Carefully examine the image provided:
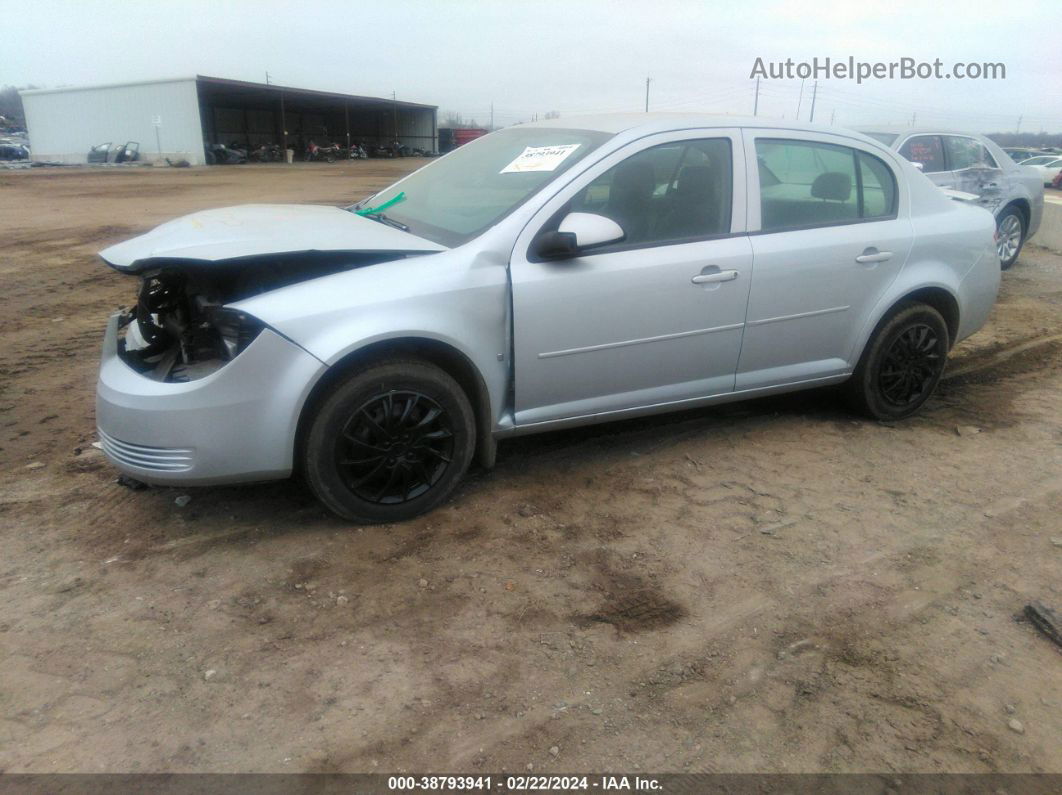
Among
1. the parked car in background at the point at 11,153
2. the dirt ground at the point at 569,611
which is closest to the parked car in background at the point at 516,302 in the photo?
the dirt ground at the point at 569,611

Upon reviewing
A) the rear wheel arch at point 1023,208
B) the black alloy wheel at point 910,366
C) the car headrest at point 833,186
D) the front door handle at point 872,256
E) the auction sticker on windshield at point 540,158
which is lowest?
the black alloy wheel at point 910,366

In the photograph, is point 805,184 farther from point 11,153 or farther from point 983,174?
point 11,153

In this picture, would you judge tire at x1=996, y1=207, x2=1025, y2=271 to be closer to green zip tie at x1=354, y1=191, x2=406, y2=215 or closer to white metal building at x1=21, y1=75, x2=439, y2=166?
green zip tie at x1=354, y1=191, x2=406, y2=215

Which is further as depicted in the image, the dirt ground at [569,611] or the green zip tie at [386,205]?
the green zip tie at [386,205]

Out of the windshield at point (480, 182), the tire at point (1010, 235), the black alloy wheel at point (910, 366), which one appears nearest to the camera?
the windshield at point (480, 182)

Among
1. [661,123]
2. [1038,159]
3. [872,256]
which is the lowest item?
[872,256]

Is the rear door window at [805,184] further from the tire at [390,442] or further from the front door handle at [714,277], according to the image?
the tire at [390,442]

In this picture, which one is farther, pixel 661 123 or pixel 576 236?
pixel 661 123

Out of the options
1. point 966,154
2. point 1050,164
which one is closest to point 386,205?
point 966,154

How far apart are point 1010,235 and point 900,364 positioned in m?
6.95

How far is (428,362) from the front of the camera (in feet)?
11.3

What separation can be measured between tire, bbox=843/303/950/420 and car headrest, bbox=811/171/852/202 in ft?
2.42

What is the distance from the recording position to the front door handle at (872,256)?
4.41m

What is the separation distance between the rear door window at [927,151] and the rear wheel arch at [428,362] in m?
7.41
